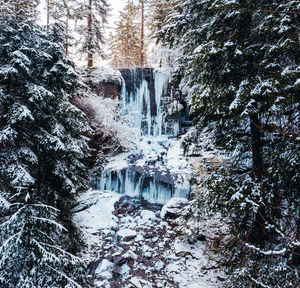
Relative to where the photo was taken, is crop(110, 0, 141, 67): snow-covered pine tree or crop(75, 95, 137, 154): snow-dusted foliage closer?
crop(75, 95, 137, 154): snow-dusted foliage

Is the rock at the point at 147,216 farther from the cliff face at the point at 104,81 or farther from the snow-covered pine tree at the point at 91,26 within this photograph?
the snow-covered pine tree at the point at 91,26

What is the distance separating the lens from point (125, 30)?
22672 mm

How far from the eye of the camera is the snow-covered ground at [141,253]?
14.8 ft

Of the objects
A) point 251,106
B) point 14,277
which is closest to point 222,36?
point 251,106

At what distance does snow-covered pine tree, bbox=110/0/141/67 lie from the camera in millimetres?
21000

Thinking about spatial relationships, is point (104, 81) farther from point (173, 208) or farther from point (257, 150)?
point (257, 150)

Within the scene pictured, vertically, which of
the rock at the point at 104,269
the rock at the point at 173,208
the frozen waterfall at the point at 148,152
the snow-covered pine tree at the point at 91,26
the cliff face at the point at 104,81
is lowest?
the rock at the point at 104,269

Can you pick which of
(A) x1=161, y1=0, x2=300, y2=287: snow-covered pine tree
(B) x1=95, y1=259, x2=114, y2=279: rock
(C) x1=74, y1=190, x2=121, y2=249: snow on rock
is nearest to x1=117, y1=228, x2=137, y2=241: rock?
(C) x1=74, y1=190, x2=121, y2=249: snow on rock

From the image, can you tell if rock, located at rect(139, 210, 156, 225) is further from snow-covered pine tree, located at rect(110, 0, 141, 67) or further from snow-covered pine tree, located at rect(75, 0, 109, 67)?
snow-covered pine tree, located at rect(110, 0, 141, 67)

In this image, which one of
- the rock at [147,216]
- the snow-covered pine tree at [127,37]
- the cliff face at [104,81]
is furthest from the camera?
the snow-covered pine tree at [127,37]

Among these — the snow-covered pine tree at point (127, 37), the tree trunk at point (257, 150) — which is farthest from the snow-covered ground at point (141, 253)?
the snow-covered pine tree at point (127, 37)

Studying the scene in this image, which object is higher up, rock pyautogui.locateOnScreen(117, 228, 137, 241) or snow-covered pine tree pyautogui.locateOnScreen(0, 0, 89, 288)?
snow-covered pine tree pyautogui.locateOnScreen(0, 0, 89, 288)

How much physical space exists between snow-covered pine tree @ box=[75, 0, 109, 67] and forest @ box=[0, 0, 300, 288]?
371 inches

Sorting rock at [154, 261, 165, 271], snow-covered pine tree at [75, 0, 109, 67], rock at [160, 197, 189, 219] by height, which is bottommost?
rock at [154, 261, 165, 271]
